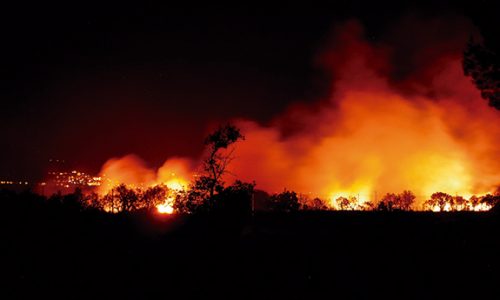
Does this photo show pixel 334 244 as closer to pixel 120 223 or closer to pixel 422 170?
pixel 120 223

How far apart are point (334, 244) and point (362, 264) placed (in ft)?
6.19

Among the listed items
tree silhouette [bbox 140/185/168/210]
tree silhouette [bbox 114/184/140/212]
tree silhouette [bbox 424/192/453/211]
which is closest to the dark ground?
tree silhouette [bbox 424/192/453/211]

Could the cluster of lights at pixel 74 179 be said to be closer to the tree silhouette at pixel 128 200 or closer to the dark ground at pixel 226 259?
the tree silhouette at pixel 128 200

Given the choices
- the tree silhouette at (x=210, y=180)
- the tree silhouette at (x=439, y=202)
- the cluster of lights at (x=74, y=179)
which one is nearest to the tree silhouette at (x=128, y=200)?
the tree silhouette at (x=210, y=180)

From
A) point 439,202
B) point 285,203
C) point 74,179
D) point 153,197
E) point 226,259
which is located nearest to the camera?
point 226,259

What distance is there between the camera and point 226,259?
33.2ft

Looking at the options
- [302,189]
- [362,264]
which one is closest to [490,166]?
[302,189]

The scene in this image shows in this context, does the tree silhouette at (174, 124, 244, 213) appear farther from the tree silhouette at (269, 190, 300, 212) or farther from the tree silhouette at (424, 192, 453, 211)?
the tree silhouette at (424, 192, 453, 211)

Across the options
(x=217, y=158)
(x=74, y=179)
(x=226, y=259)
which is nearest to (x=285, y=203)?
(x=217, y=158)

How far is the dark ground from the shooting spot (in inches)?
312

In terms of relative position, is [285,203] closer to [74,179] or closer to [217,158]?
[217,158]

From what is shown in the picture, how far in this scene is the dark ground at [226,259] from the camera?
7930 millimetres

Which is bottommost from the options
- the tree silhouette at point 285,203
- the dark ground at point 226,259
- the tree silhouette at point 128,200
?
the dark ground at point 226,259

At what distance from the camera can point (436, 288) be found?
8.30 meters
